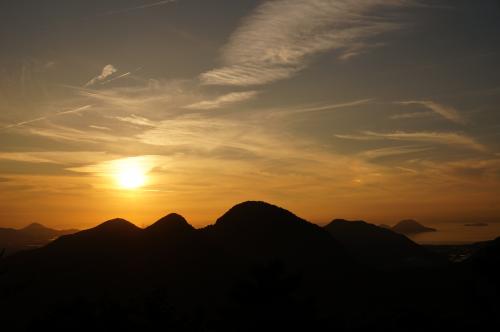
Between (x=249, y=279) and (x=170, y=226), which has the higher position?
(x=170, y=226)

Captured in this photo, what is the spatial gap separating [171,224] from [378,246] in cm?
7284

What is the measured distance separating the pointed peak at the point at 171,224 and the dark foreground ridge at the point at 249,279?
0.17 m

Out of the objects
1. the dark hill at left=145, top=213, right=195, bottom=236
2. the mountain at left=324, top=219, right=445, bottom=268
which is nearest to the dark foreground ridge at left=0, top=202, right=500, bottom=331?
the dark hill at left=145, top=213, right=195, bottom=236

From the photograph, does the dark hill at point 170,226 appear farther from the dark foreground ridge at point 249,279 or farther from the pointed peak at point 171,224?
the dark foreground ridge at point 249,279

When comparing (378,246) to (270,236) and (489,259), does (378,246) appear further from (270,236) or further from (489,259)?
(270,236)

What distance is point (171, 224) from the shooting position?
73625 millimetres

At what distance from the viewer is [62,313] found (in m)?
25.7

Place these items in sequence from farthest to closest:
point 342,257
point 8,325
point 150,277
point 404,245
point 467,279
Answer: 1. point 404,245
2. point 342,257
3. point 467,279
4. point 150,277
5. point 8,325

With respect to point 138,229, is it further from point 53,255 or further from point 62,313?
point 62,313

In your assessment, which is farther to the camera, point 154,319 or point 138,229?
point 138,229

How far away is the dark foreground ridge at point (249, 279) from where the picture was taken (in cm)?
3318

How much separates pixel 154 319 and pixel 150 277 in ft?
118

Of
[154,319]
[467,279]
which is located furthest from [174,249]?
[467,279]

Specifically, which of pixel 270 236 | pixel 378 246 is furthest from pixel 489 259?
pixel 378 246
